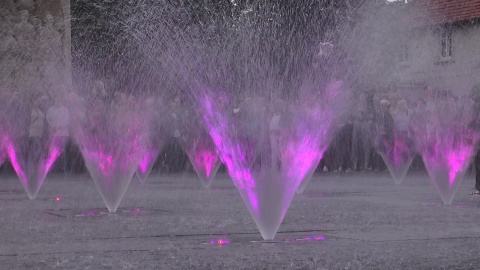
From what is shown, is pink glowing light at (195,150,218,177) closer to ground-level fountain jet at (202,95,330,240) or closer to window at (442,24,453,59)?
ground-level fountain jet at (202,95,330,240)

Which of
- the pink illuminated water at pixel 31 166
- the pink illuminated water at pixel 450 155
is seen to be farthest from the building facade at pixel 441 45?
the pink illuminated water at pixel 450 155

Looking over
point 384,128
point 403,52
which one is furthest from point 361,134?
point 403,52

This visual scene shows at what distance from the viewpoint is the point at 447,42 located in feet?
184

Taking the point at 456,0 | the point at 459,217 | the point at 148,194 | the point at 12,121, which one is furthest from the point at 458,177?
the point at 456,0

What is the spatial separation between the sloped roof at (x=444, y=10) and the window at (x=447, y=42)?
0.55m

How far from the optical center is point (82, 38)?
4759cm

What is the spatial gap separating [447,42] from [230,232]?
46.9 metres

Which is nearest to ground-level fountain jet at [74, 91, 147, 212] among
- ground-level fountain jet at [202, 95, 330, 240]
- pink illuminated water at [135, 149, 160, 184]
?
ground-level fountain jet at [202, 95, 330, 240]

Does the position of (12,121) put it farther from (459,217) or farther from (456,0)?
(456,0)

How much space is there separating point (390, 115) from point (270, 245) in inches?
749

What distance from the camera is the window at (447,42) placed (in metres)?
55.8

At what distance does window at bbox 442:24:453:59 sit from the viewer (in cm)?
5584

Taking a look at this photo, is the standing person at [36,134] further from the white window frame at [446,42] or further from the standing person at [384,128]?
the white window frame at [446,42]

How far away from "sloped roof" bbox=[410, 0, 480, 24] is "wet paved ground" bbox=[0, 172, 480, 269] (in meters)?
37.5
